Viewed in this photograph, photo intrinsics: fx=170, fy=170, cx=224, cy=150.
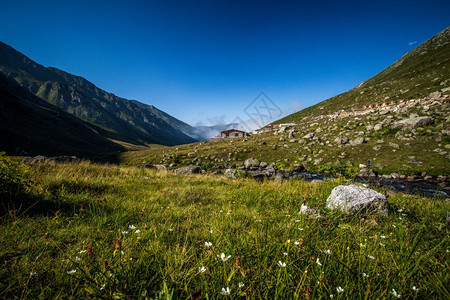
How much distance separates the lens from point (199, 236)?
2822 mm

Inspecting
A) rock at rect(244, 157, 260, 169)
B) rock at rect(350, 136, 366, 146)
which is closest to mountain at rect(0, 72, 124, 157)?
rock at rect(244, 157, 260, 169)

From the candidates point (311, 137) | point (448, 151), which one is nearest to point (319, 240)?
point (448, 151)

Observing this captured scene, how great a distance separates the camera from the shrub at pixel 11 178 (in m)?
3.87

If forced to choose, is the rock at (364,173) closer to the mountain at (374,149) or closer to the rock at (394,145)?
the mountain at (374,149)

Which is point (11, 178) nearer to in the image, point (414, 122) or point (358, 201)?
point (358, 201)

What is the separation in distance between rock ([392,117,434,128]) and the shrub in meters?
30.7

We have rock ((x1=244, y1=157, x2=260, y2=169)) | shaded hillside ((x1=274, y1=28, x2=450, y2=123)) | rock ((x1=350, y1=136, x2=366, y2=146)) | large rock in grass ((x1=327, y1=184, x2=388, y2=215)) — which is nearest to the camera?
large rock in grass ((x1=327, y1=184, x2=388, y2=215))

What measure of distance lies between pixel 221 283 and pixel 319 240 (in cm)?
174

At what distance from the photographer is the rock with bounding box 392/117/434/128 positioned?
61.8ft

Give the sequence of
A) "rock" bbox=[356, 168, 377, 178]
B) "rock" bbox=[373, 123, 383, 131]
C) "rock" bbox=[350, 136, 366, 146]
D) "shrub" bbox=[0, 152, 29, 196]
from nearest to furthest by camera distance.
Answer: "shrub" bbox=[0, 152, 29, 196], "rock" bbox=[356, 168, 377, 178], "rock" bbox=[350, 136, 366, 146], "rock" bbox=[373, 123, 383, 131]

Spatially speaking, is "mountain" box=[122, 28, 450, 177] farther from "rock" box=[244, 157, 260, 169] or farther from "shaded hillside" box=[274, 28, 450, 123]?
"shaded hillside" box=[274, 28, 450, 123]

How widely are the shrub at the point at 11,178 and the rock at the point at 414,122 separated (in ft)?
101

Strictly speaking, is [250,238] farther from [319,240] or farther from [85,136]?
[85,136]

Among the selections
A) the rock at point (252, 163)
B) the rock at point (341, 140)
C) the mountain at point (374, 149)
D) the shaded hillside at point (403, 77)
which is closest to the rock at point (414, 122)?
the mountain at point (374, 149)
